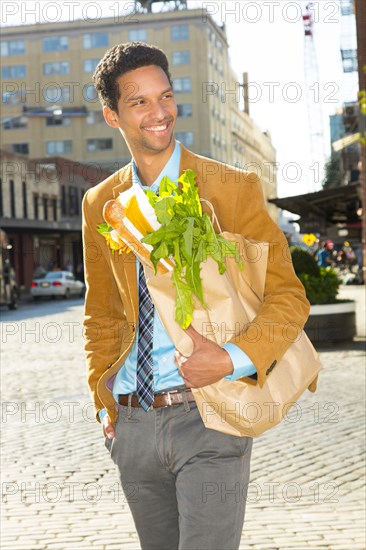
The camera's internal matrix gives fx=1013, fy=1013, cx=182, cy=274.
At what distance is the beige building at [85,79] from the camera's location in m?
103

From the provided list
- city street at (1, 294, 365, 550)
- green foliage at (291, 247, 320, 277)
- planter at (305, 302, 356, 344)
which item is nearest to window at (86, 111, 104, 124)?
green foliage at (291, 247, 320, 277)

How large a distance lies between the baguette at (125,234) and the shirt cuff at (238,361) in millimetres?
286

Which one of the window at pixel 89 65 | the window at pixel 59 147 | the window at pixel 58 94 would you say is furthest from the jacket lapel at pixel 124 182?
the window at pixel 89 65

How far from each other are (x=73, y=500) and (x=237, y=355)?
14.6 feet

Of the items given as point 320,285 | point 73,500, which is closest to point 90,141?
point 320,285

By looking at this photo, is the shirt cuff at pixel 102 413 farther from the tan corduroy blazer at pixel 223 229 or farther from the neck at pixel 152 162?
the neck at pixel 152 162

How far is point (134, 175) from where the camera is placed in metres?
3.27

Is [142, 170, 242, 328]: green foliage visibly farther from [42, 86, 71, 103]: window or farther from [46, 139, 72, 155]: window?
[46, 139, 72, 155]: window

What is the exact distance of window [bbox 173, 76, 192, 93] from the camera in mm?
103438

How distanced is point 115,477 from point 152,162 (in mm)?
4776

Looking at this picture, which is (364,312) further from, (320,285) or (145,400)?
(145,400)

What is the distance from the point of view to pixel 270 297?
2963 millimetres

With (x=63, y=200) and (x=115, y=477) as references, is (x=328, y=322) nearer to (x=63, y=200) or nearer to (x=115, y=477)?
(x=115, y=477)

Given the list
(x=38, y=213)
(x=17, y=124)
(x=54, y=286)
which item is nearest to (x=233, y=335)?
(x=54, y=286)
